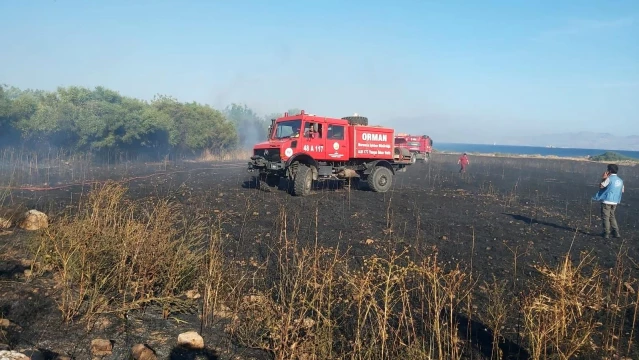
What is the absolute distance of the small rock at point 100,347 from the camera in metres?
3.55

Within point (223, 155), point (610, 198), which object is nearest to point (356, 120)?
point (610, 198)

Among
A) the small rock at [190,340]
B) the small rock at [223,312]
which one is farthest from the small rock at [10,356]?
the small rock at [223,312]

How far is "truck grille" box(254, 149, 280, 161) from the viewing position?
1233 cm

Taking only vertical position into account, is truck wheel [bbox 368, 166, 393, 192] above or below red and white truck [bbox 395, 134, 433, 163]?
below

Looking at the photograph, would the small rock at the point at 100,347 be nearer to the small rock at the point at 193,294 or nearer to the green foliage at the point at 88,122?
the small rock at the point at 193,294

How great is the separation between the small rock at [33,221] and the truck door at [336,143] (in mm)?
8297

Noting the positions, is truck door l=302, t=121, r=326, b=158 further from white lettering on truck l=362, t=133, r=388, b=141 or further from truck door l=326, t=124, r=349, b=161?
white lettering on truck l=362, t=133, r=388, b=141

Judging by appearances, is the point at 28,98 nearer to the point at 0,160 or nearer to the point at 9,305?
the point at 0,160

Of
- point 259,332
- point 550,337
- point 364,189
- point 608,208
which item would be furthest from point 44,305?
point 364,189

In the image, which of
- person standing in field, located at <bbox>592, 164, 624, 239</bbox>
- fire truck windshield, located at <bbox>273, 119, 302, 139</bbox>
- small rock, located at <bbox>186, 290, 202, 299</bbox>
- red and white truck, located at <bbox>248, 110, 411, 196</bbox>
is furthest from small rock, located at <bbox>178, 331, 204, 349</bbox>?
fire truck windshield, located at <bbox>273, 119, 302, 139</bbox>

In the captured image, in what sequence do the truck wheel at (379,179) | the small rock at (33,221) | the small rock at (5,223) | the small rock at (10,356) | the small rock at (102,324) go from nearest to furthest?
1. the small rock at (10,356)
2. the small rock at (102,324)
3. the small rock at (5,223)
4. the small rock at (33,221)
5. the truck wheel at (379,179)

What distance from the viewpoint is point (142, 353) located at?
3.52 m

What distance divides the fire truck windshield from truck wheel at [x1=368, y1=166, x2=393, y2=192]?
11.5ft

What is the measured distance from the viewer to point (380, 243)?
7.31 m
